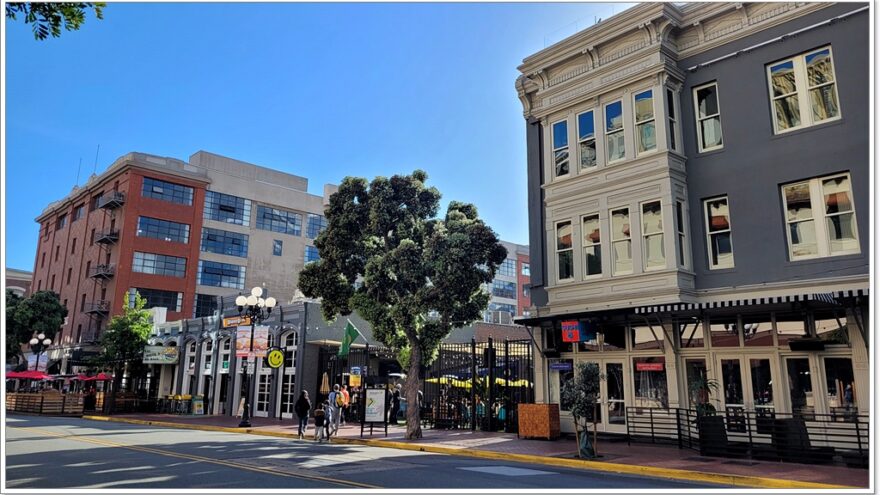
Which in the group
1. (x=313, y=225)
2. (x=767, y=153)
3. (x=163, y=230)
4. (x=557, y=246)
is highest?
(x=313, y=225)

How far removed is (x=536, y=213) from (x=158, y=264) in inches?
1631

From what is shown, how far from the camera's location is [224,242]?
58.0 meters

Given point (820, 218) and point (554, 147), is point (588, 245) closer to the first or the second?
point (554, 147)

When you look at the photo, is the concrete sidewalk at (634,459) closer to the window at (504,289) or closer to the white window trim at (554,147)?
the white window trim at (554,147)

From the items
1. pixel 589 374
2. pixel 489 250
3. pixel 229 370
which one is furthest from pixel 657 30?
pixel 229 370

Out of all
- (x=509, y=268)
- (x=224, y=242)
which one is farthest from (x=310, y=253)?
(x=509, y=268)

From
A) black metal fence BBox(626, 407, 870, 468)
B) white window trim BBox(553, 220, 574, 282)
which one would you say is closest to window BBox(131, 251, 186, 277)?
white window trim BBox(553, 220, 574, 282)

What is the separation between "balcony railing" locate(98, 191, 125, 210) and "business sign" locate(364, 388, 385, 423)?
40406mm

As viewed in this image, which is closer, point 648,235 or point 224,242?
point 648,235

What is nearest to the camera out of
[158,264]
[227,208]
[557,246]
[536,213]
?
[557,246]

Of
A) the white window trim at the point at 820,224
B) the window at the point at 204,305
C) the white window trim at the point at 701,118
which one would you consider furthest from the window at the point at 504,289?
the white window trim at the point at 820,224

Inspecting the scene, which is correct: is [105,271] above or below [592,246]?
above

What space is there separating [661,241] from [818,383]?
211 inches

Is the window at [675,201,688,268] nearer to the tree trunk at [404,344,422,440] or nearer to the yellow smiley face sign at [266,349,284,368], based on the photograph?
the tree trunk at [404,344,422,440]
